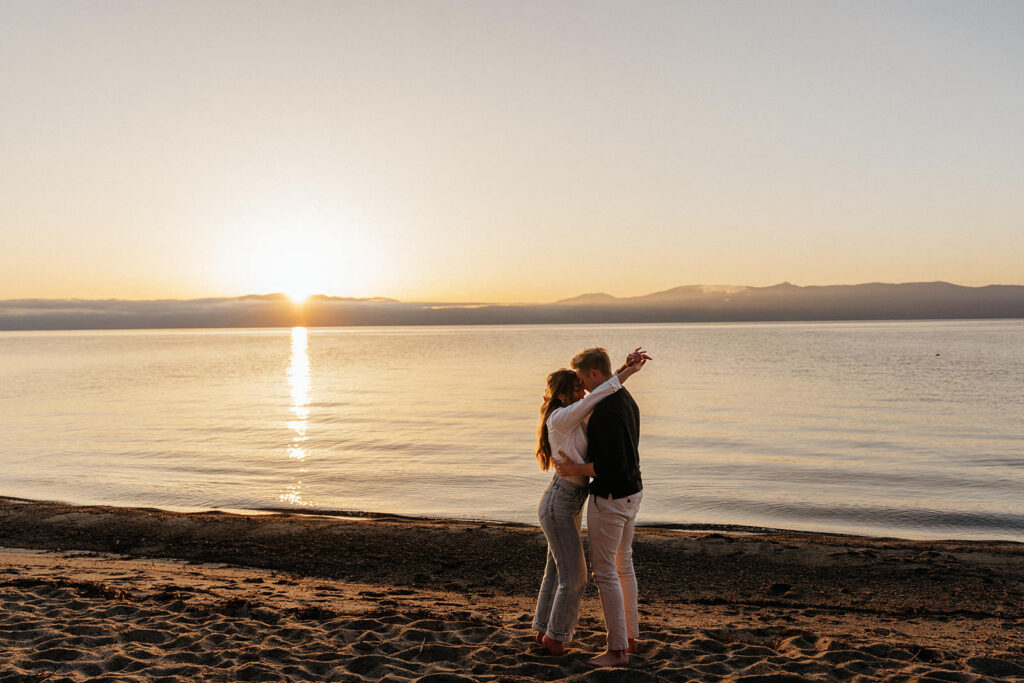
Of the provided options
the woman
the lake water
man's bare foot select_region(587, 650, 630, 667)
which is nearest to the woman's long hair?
the woman

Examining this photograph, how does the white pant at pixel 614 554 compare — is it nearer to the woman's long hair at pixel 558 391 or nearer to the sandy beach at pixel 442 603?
the sandy beach at pixel 442 603

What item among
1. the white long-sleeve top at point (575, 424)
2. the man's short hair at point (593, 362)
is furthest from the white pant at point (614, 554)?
the man's short hair at point (593, 362)

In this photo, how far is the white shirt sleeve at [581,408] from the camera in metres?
5.15

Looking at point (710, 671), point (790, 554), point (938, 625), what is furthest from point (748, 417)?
point (710, 671)

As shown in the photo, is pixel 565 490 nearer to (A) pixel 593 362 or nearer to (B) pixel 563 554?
(B) pixel 563 554

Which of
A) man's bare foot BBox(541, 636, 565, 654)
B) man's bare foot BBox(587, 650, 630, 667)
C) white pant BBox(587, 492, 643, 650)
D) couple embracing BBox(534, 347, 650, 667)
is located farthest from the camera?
man's bare foot BBox(541, 636, 565, 654)

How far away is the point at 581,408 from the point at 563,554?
1264 mm

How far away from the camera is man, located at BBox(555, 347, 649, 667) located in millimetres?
5270

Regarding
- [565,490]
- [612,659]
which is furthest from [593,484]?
[612,659]

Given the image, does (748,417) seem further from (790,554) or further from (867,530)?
(790,554)

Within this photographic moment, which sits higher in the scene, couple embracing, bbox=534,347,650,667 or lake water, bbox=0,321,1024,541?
couple embracing, bbox=534,347,650,667

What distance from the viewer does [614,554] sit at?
18.1ft

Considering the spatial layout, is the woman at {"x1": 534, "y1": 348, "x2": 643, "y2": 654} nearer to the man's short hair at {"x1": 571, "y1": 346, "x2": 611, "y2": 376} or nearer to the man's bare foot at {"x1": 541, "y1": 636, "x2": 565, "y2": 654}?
the man's bare foot at {"x1": 541, "y1": 636, "x2": 565, "y2": 654}

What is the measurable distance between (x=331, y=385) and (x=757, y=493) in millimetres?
41070
